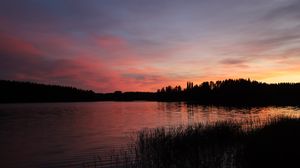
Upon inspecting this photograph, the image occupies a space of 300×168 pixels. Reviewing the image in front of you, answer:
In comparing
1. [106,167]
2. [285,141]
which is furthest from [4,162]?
[285,141]

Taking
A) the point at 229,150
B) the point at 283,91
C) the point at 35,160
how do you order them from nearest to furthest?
the point at 229,150 → the point at 35,160 → the point at 283,91

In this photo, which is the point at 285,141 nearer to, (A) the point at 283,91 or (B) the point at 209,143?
(B) the point at 209,143

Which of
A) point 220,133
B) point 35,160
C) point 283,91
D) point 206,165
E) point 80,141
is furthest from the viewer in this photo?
point 283,91

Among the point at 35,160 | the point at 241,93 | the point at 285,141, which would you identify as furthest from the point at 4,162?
the point at 241,93

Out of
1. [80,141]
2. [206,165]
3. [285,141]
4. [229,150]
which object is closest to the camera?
[206,165]

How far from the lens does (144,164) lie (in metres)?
16.5

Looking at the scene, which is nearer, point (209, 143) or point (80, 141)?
point (209, 143)

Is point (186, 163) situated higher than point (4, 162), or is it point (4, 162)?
point (186, 163)

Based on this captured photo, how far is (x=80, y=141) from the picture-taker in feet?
109

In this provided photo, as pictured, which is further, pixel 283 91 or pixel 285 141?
pixel 283 91

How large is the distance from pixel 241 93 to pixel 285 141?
183216mm

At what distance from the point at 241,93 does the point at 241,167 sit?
18749 centimetres

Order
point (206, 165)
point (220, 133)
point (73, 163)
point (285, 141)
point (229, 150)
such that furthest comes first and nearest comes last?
point (220, 133)
point (73, 163)
point (229, 150)
point (285, 141)
point (206, 165)

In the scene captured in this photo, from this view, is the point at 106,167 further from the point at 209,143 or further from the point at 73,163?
the point at 209,143
